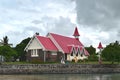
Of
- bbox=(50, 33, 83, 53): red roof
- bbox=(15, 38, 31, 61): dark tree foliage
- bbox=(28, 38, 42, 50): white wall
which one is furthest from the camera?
bbox=(15, 38, 31, 61): dark tree foliage

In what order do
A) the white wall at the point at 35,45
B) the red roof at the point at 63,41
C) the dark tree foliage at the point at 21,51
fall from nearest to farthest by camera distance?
the white wall at the point at 35,45, the red roof at the point at 63,41, the dark tree foliage at the point at 21,51

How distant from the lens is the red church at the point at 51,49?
71.1 meters

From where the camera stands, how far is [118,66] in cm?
6009

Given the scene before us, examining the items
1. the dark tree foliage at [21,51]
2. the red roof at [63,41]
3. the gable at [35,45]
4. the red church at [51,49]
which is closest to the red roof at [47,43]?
the red church at [51,49]

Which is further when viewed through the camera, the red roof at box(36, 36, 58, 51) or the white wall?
the white wall

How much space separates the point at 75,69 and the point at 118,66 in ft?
28.2

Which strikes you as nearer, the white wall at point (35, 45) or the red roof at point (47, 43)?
the red roof at point (47, 43)

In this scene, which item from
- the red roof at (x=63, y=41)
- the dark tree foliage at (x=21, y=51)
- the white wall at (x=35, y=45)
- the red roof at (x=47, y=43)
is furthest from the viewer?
the dark tree foliage at (x=21, y=51)

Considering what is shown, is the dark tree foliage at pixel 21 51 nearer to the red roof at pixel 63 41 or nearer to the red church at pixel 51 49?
the red roof at pixel 63 41

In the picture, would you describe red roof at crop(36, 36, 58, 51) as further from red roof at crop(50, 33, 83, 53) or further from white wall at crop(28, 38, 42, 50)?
red roof at crop(50, 33, 83, 53)

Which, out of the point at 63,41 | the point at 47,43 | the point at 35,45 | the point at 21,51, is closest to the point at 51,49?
the point at 47,43

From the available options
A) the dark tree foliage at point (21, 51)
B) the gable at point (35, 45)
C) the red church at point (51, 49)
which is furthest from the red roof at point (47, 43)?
the dark tree foliage at point (21, 51)

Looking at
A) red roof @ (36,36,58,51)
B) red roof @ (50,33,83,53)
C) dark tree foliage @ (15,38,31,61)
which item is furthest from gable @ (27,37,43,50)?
dark tree foliage @ (15,38,31,61)

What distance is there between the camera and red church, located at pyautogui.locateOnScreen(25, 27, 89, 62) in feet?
233
